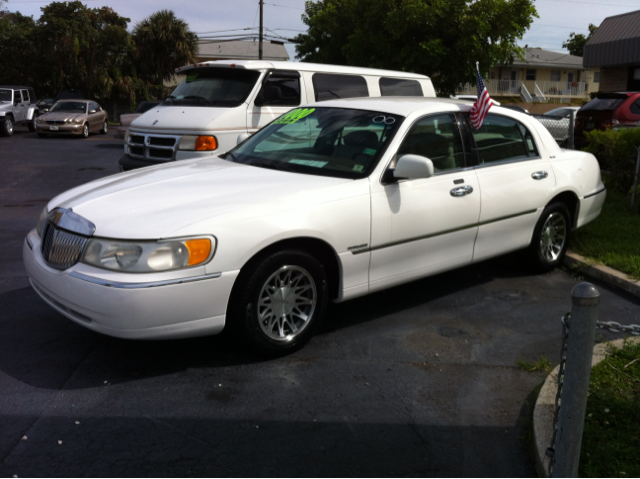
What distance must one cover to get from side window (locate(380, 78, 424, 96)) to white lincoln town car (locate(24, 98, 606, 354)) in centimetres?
422

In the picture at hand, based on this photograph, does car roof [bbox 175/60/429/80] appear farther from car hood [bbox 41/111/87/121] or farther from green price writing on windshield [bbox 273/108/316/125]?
car hood [bbox 41/111/87/121]

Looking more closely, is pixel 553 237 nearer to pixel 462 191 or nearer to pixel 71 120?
pixel 462 191

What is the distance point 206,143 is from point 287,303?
14.5 ft

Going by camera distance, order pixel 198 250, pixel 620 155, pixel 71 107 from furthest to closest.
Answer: pixel 71 107, pixel 620 155, pixel 198 250

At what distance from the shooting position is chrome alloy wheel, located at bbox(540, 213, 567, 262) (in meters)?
6.25

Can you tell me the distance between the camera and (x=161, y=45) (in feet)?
126

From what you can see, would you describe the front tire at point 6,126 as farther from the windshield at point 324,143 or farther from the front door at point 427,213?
the front door at point 427,213

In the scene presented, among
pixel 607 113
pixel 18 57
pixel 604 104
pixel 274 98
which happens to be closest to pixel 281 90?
pixel 274 98

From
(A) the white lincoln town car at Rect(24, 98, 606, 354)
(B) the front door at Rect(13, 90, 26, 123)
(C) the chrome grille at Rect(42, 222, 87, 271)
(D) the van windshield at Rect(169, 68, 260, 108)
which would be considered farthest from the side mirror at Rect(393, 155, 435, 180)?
(B) the front door at Rect(13, 90, 26, 123)

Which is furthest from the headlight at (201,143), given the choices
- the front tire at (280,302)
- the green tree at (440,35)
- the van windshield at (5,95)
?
the van windshield at (5,95)

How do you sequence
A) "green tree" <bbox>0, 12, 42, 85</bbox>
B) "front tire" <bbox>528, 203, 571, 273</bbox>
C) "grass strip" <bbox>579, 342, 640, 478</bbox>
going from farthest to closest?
"green tree" <bbox>0, 12, 42, 85</bbox> → "front tire" <bbox>528, 203, 571, 273</bbox> → "grass strip" <bbox>579, 342, 640, 478</bbox>

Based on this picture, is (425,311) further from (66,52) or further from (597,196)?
(66,52)

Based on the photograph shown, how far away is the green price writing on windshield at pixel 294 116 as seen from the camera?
5.68 m

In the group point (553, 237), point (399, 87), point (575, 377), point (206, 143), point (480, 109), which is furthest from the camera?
point (399, 87)
